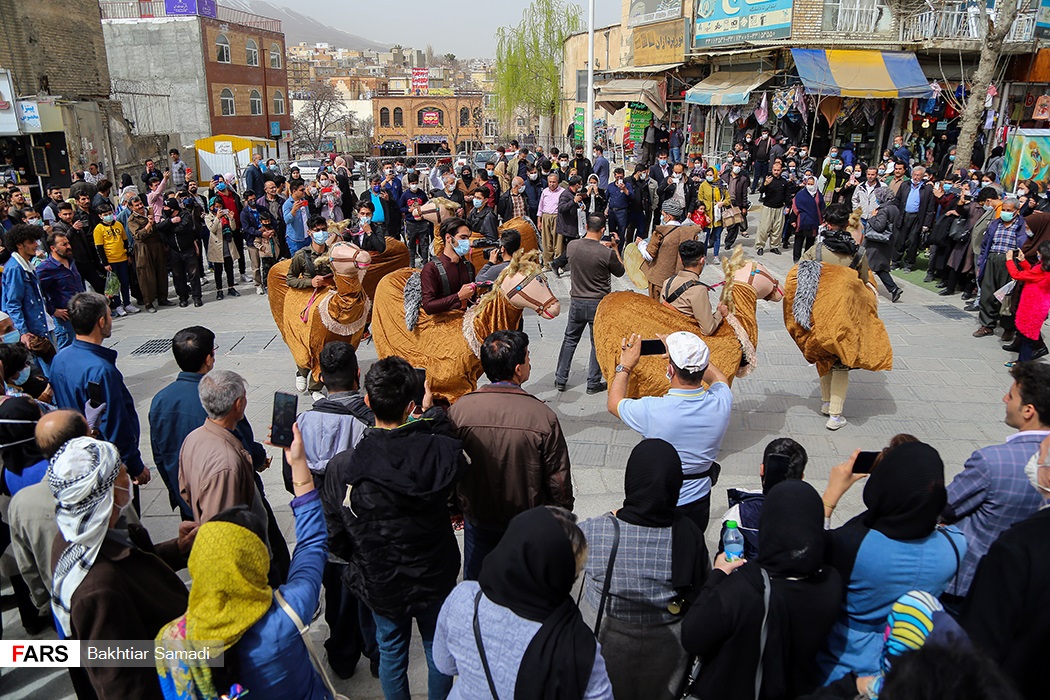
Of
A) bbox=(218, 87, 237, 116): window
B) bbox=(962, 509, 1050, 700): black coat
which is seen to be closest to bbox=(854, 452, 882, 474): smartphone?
bbox=(962, 509, 1050, 700): black coat

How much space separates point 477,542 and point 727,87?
748 inches

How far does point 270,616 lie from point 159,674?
35 centimetres

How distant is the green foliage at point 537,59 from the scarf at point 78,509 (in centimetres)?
4603

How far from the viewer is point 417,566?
9.39 feet

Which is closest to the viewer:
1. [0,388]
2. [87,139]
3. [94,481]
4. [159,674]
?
[159,674]

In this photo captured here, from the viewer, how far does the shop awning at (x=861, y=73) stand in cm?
1670

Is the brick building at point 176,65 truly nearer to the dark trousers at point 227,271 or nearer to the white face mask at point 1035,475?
the dark trousers at point 227,271

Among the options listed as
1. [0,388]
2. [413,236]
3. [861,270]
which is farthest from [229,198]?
[861,270]

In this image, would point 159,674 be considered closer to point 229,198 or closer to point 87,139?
point 229,198

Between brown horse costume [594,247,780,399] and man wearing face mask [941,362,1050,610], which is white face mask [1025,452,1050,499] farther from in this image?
brown horse costume [594,247,780,399]

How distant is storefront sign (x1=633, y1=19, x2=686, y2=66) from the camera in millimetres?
22250

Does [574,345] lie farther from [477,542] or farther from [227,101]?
[227,101]

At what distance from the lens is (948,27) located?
18.2 meters

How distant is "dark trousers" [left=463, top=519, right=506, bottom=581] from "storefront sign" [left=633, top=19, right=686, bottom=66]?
2148 cm
